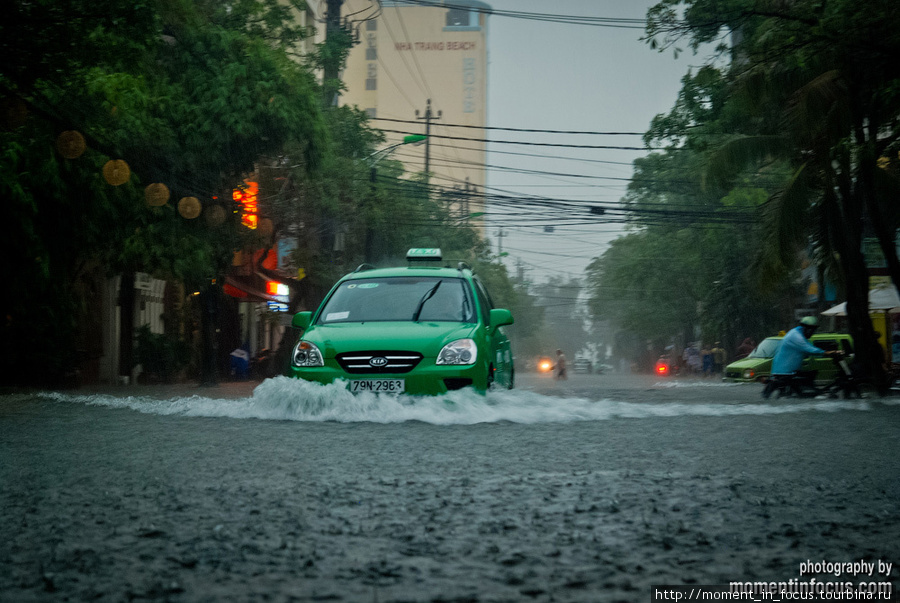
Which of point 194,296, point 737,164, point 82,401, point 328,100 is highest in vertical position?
point 328,100

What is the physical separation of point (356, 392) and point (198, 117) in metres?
10.6

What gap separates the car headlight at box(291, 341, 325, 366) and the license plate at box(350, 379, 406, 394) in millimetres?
452

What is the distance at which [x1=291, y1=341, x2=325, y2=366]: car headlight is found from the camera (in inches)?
415

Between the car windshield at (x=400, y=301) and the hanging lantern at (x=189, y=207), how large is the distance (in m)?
8.68

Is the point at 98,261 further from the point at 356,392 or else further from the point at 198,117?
the point at 356,392

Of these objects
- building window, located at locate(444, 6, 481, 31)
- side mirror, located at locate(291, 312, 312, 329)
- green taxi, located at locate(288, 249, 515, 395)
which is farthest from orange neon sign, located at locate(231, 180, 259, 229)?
building window, located at locate(444, 6, 481, 31)

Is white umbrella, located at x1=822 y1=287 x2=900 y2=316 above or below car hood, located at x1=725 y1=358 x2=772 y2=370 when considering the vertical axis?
above

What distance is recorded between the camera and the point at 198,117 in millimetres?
19188

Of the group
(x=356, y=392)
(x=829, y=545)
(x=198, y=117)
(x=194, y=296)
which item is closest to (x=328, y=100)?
(x=194, y=296)

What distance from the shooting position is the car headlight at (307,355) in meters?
10.5

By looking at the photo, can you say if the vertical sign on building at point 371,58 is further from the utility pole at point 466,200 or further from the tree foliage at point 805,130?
the tree foliage at point 805,130

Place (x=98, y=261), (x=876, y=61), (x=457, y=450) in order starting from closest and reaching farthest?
(x=457, y=450), (x=876, y=61), (x=98, y=261)

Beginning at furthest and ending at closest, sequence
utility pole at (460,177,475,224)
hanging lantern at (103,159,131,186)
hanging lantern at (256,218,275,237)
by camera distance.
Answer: utility pole at (460,177,475,224)
hanging lantern at (256,218,275,237)
hanging lantern at (103,159,131,186)

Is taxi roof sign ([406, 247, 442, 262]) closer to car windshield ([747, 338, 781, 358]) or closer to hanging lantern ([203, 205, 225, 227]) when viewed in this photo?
hanging lantern ([203, 205, 225, 227])
